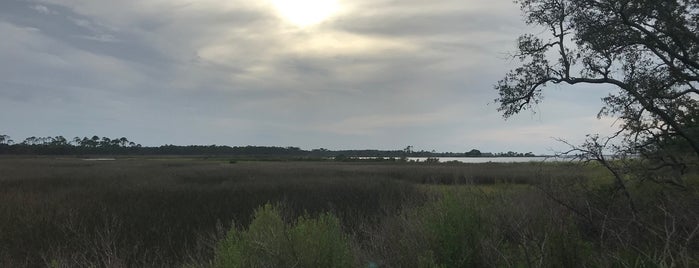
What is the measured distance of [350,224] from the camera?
11914 millimetres

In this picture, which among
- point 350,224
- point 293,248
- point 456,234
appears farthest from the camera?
point 350,224

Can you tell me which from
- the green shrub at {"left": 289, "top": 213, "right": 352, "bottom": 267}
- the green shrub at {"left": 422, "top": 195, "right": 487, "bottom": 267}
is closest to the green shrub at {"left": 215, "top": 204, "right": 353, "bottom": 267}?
the green shrub at {"left": 289, "top": 213, "right": 352, "bottom": 267}

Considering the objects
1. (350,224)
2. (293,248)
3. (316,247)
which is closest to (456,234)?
(316,247)

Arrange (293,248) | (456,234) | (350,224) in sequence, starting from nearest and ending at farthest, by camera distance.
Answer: (293,248) → (456,234) → (350,224)

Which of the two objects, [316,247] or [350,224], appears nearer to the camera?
[316,247]

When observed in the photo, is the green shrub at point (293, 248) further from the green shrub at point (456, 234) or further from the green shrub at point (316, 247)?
the green shrub at point (456, 234)

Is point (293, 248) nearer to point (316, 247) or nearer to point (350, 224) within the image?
point (316, 247)

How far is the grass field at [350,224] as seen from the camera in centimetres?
534

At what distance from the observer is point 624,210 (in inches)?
297

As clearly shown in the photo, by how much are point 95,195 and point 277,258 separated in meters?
14.1

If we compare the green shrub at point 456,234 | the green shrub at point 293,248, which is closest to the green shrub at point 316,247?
the green shrub at point 293,248

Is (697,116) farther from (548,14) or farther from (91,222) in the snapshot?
(91,222)

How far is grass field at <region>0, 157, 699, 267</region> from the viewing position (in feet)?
17.5

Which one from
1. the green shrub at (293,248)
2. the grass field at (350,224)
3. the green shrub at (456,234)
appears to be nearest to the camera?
the green shrub at (293,248)
